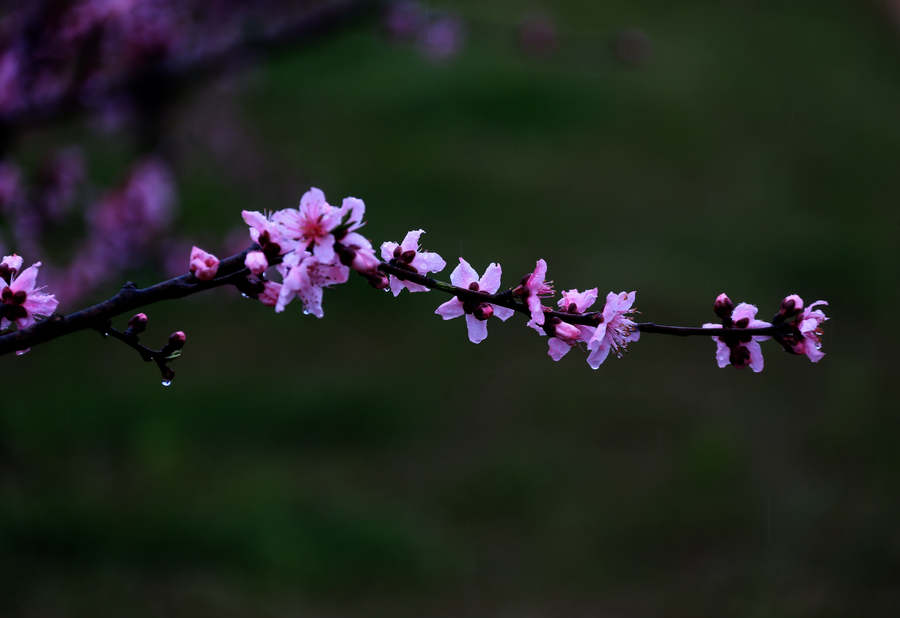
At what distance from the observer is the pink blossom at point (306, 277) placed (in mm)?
1257

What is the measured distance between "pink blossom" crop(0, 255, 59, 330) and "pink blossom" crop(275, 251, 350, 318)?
1.63ft

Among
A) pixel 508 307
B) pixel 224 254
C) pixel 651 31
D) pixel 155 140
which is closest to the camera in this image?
pixel 508 307

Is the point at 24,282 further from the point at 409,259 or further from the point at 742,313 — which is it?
the point at 742,313

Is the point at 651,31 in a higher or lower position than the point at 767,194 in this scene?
higher

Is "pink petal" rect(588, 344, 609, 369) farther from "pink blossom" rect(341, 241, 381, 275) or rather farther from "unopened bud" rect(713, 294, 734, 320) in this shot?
"pink blossom" rect(341, 241, 381, 275)

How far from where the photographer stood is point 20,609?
114 inches

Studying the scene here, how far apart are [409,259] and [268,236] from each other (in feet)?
0.91

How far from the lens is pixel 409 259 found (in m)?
1.41

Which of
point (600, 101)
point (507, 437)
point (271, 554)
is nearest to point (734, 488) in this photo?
point (507, 437)

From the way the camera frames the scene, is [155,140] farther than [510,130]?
No

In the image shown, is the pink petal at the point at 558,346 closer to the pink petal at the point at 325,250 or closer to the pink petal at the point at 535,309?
the pink petal at the point at 535,309

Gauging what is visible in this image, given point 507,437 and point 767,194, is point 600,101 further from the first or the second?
point 507,437

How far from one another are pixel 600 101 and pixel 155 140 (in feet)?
22.5

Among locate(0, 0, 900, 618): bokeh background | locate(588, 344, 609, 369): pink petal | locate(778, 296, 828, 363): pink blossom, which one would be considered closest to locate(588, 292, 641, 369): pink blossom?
locate(588, 344, 609, 369): pink petal
